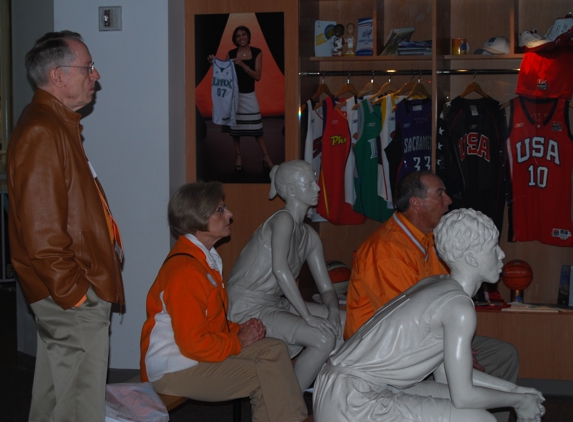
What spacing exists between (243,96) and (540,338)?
231cm

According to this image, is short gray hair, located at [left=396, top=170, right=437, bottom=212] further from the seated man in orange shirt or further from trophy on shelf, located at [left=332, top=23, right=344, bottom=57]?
trophy on shelf, located at [left=332, top=23, right=344, bottom=57]

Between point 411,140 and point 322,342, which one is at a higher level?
point 411,140

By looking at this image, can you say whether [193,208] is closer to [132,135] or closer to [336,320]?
[336,320]

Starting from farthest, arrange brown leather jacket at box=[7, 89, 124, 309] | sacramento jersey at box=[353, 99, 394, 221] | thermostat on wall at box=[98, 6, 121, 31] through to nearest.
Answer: sacramento jersey at box=[353, 99, 394, 221] → thermostat on wall at box=[98, 6, 121, 31] → brown leather jacket at box=[7, 89, 124, 309]

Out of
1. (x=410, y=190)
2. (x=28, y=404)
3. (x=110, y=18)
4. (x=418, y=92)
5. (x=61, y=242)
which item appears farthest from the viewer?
(x=418, y=92)

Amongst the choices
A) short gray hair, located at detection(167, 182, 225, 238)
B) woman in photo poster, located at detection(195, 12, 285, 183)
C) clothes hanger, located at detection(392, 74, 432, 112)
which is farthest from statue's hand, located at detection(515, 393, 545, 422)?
clothes hanger, located at detection(392, 74, 432, 112)

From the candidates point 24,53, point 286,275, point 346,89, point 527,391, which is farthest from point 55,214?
point 346,89

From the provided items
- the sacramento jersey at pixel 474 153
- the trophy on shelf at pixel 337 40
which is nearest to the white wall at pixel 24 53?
the trophy on shelf at pixel 337 40

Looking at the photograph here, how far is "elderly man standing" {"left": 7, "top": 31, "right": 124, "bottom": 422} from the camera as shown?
2.13m

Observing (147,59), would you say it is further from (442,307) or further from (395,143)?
(442,307)

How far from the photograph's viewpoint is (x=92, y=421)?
2227mm

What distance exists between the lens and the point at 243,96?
438 cm

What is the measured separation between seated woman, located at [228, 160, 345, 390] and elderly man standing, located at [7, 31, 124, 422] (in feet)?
2.82

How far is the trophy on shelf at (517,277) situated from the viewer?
4.55 metres
